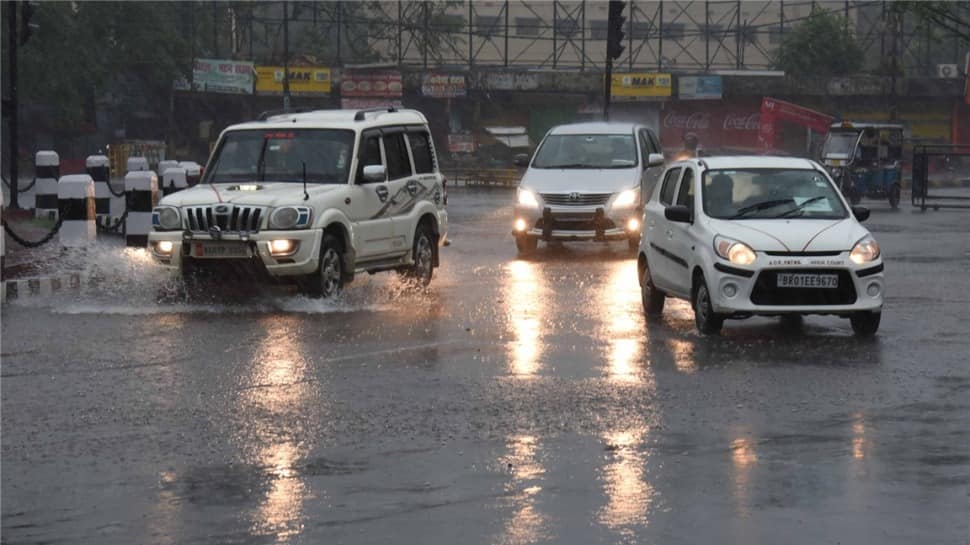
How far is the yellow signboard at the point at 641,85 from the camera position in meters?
72.7

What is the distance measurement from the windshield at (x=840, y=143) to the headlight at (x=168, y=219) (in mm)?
27529

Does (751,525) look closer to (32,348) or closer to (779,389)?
(779,389)

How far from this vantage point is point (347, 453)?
28.2 ft

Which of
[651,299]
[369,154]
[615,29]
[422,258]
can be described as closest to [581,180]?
[422,258]

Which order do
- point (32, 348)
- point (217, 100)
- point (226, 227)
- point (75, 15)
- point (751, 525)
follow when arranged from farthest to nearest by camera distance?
point (217, 100) → point (75, 15) → point (226, 227) → point (32, 348) → point (751, 525)

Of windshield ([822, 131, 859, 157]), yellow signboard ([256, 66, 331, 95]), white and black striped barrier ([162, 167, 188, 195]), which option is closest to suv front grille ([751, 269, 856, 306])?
white and black striped barrier ([162, 167, 188, 195])

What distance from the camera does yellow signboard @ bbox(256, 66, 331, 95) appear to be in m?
70.9

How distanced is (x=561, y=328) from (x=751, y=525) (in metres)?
7.26

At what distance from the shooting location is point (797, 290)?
43.6 ft

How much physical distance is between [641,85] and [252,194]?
5840cm

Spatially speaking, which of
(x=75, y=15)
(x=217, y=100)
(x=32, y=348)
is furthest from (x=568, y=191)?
(x=217, y=100)

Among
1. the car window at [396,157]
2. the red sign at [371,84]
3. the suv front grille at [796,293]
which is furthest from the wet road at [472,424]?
the red sign at [371,84]

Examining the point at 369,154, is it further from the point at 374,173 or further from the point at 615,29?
the point at 615,29

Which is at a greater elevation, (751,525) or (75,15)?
(75,15)
